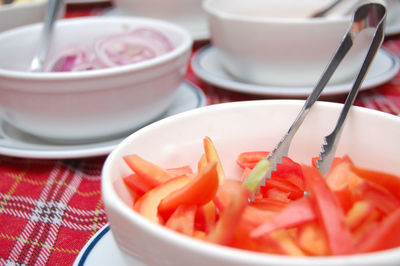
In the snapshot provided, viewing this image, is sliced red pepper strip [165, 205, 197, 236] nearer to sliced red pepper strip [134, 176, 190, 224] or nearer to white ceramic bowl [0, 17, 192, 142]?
sliced red pepper strip [134, 176, 190, 224]

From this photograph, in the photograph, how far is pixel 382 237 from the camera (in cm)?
43

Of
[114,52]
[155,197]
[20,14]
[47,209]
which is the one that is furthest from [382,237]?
[20,14]

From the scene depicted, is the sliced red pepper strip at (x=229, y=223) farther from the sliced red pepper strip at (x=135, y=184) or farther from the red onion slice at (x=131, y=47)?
the red onion slice at (x=131, y=47)

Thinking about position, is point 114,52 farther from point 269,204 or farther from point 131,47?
point 269,204

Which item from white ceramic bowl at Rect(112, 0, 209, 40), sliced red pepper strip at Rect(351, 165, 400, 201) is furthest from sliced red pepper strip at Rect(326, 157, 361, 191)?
white ceramic bowl at Rect(112, 0, 209, 40)

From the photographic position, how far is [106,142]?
980mm

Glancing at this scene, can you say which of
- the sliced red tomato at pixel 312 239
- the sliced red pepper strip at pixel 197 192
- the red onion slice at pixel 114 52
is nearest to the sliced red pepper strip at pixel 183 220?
the sliced red pepper strip at pixel 197 192

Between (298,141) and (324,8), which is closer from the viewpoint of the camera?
(298,141)

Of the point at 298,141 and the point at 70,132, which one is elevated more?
the point at 298,141

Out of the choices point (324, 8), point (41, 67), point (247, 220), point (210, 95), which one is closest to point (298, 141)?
point (247, 220)

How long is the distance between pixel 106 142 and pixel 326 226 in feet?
2.05

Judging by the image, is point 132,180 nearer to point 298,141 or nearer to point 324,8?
point 298,141

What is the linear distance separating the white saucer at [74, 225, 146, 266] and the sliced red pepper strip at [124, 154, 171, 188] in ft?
0.31

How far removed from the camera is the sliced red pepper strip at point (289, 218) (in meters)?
0.47
